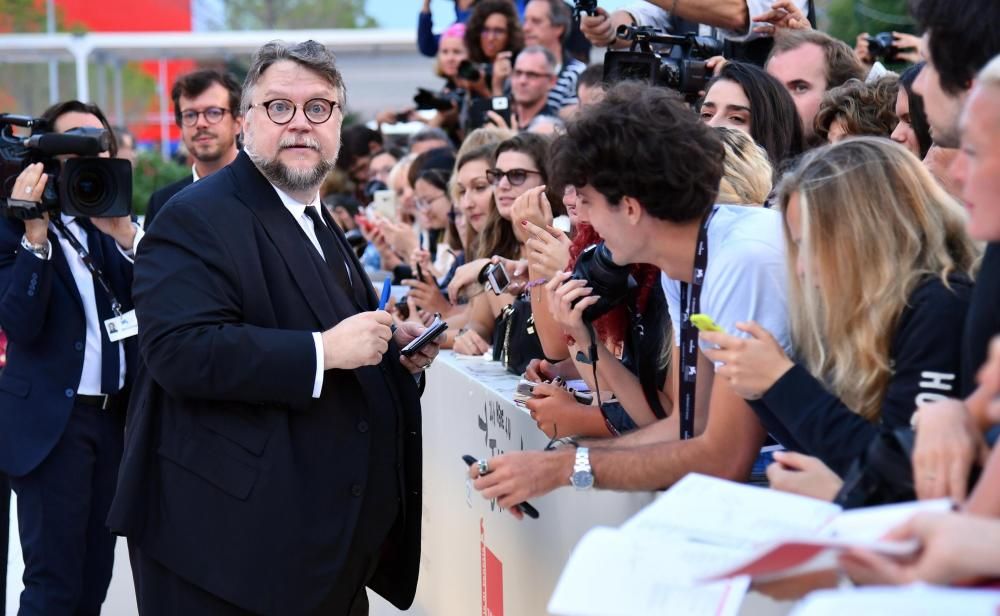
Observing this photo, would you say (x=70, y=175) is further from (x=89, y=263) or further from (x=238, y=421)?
(x=238, y=421)

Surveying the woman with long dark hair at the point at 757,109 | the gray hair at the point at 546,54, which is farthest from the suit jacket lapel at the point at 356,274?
the gray hair at the point at 546,54

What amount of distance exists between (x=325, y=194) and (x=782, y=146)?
690cm

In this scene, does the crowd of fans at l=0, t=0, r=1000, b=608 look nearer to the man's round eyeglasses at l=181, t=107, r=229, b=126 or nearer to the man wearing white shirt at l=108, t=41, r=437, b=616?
the man wearing white shirt at l=108, t=41, r=437, b=616

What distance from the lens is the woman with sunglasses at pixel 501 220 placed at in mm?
5348

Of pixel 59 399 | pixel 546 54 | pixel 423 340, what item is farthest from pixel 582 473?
pixel 546 54

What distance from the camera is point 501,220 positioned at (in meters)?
5.55

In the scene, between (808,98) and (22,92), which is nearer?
(808,98)

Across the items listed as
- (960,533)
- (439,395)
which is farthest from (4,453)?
(960,533)

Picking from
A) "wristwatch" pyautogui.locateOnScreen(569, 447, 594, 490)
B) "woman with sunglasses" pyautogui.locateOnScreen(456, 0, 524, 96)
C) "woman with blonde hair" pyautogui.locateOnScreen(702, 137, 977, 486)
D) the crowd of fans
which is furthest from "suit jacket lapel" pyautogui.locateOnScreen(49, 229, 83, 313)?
"woman with sunglasses" pyautogui.locateOnScreen(456, 0, 524, 96)

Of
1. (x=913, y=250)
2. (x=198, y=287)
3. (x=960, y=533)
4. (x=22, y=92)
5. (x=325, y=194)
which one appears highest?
(x=913, y=250)

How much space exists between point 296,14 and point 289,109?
5080 centimetres

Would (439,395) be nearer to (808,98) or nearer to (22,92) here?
(808,98)

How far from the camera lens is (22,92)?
29.6m

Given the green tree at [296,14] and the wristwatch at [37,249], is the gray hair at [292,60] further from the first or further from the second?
the green tree at [296,14]
